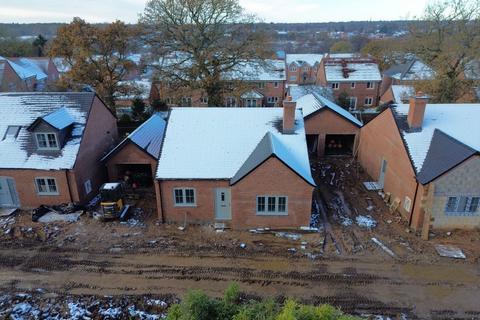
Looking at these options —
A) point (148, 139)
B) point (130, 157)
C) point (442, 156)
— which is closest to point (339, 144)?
point (442, 156)

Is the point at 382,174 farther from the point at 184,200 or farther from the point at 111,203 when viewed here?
the point at 111,203

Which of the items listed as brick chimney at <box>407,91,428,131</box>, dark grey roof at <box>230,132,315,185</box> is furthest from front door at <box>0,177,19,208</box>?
brick chimney at <box>407,91,428,131</box>

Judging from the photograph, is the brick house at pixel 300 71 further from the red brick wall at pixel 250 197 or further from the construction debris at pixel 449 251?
the construction debris at pixel 449 251

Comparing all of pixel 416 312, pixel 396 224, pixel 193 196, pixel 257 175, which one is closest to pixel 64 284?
pixel 193 196

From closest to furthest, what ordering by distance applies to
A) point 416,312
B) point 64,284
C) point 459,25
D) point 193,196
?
point 416,312
point 64,284
point 193,196
point 459,25

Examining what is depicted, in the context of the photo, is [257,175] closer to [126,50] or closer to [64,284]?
[64,284]
